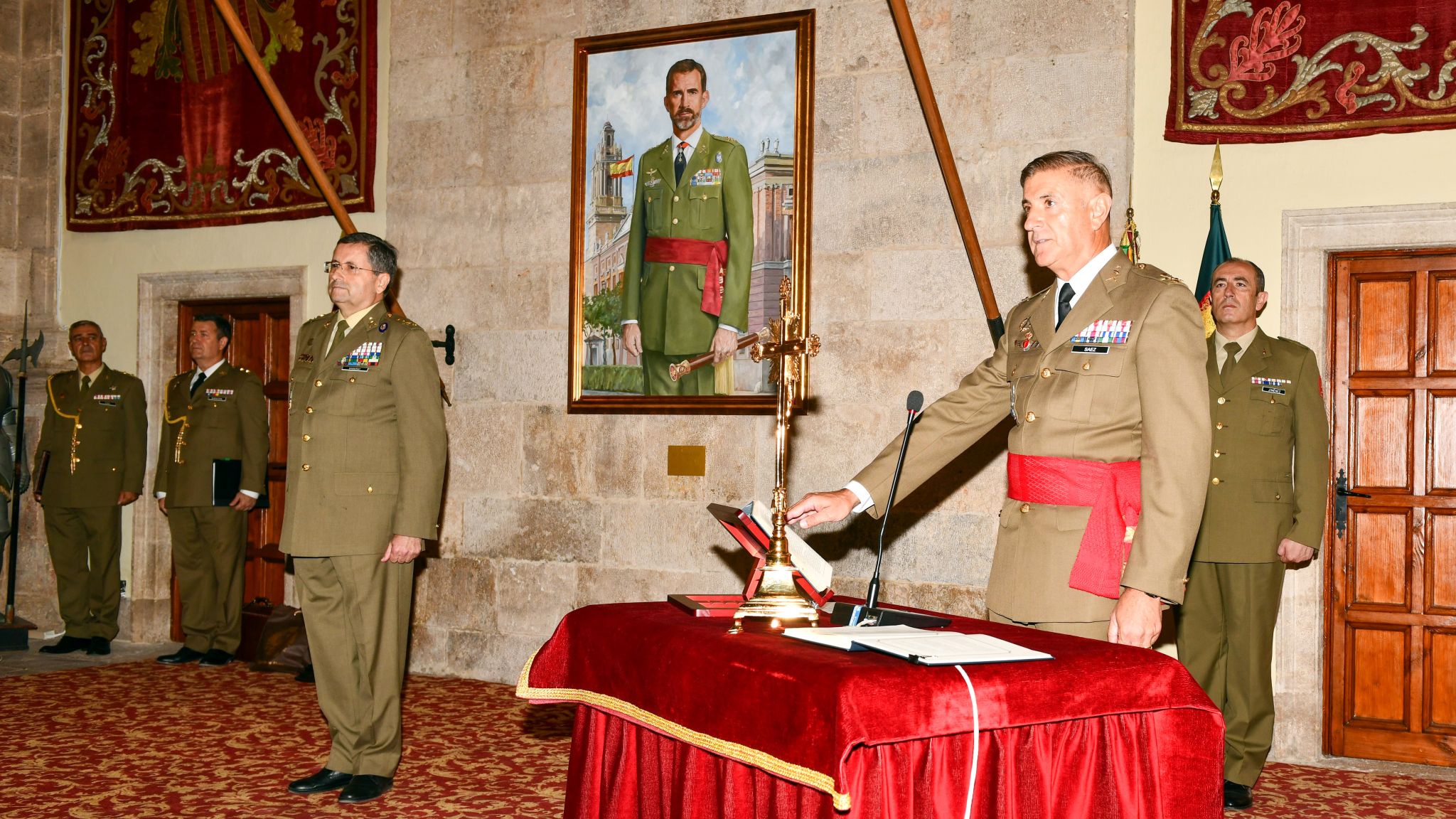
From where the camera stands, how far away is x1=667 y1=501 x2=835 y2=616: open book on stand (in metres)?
2.53

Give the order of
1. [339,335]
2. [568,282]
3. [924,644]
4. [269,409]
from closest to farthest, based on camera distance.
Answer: [924,644] < [339,335] < [568,282] < [269,409]

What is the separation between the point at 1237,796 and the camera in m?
4.25

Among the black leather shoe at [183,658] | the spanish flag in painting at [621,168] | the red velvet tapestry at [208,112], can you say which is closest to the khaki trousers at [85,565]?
the black leather shoe at [183,658]

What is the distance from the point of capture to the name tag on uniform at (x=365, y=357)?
415 cm

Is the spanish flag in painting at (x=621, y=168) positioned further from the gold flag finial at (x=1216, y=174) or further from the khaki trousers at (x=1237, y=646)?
the khaki trousers at (x=1237, y=646)

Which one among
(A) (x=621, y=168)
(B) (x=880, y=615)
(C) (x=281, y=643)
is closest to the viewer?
(B) (x=880, y=615)

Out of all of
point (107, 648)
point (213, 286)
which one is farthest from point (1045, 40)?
point (107, 648)

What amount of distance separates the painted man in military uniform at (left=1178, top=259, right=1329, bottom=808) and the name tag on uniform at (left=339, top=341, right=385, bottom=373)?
2.81 m

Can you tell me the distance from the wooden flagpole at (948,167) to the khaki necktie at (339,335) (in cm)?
195

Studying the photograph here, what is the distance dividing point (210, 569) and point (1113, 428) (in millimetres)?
5515

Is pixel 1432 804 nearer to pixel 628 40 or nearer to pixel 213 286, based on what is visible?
pixel 628 40

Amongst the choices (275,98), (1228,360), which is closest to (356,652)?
(275,98)

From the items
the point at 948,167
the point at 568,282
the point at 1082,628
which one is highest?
the point at 948,167

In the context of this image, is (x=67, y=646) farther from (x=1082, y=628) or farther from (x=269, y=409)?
(x=1082, y=628)
